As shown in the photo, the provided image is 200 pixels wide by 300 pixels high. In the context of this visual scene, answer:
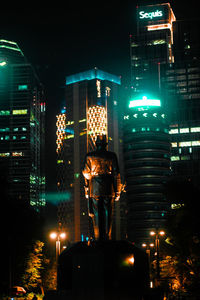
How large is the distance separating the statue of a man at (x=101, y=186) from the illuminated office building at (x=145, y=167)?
129 meters

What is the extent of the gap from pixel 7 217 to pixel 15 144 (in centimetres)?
→ 14216

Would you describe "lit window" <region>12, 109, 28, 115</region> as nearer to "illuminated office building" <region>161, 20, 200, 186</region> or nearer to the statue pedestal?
"illuminated office building" <region>161, 20, 200, 186</region>

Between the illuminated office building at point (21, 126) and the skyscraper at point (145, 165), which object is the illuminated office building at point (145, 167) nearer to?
the skyscraper at point (145, 165)

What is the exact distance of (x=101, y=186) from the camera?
20.8m

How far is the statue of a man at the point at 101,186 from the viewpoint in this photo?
20766mm

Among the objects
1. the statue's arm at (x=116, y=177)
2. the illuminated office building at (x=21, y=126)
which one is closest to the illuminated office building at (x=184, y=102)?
the illuminated office building at (x=21, y=126)

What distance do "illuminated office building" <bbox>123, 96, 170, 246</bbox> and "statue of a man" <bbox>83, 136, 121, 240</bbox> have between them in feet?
422

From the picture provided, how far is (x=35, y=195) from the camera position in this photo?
609 feet

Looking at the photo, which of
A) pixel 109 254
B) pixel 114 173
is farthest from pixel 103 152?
pixel 109 254

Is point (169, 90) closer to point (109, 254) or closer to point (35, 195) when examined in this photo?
point (35, 195)

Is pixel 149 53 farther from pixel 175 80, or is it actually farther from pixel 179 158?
pixel 179 158

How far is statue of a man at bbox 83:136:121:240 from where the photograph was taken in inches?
818

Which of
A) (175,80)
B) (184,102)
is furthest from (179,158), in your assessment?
(175,80)

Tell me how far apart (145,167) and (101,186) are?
5173 inches
